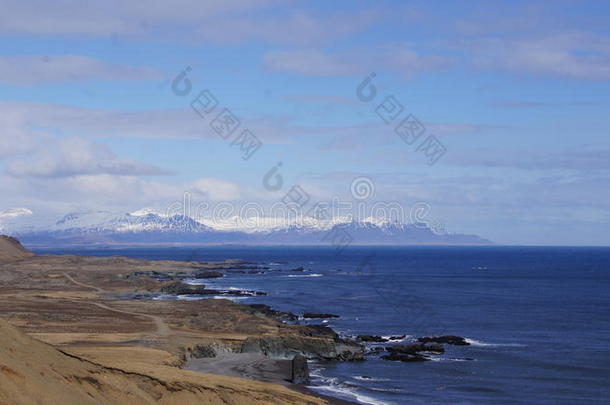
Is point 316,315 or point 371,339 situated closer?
point 371,339

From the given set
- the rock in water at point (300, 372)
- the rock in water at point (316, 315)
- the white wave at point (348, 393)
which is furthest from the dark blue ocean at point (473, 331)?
the rock in water at point (316, 315)

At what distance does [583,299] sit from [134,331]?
3133 inches

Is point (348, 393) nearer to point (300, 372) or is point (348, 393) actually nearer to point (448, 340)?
point (300, 372)

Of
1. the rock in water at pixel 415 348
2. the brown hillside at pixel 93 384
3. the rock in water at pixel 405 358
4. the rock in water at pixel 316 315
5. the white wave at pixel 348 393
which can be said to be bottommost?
the white wave at pixel 348 393

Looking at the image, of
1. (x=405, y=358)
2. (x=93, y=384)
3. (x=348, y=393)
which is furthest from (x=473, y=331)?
(x=93, y=384)

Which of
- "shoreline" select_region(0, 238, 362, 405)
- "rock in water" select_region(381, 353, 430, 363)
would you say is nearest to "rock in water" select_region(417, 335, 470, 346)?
"rock in water" select_region(381, 353, 430, 363)

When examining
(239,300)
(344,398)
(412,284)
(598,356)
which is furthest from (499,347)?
(412,284)

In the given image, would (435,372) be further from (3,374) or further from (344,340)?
(3,374)

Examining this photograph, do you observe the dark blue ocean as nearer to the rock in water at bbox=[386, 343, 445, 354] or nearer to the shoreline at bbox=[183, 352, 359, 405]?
the rock in water at bbox=[386, 343, 445, 354]

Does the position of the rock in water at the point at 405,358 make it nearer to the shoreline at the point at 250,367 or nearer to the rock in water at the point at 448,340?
the rock in water at the point at 448,340

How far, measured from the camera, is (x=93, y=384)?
29.7 metres

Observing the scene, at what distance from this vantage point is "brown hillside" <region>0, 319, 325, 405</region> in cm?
2514

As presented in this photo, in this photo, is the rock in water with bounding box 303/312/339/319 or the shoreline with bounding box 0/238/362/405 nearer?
the shoreline with bounding box 0/238/362/405

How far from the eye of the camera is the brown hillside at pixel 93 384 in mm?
25141
